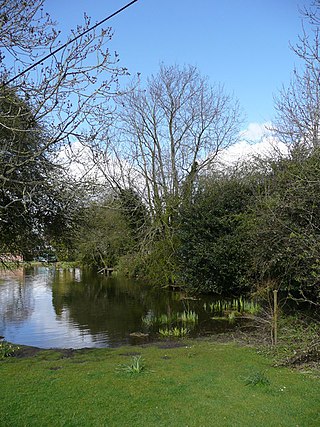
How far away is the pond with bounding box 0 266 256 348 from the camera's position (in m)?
12.5

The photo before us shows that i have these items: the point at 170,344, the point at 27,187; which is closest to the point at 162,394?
the point at 27,187

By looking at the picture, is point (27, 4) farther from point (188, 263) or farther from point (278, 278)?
point (188, 263)

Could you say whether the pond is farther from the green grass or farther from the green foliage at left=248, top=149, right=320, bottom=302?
the green grass

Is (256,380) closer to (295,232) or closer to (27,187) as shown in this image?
(295,232)

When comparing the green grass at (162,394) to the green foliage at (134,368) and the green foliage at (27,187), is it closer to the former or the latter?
the green foliage at (134,368)

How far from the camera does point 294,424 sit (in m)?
4.84

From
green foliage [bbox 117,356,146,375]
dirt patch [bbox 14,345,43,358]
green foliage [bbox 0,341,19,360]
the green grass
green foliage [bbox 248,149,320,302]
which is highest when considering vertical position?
green foliage [bbox 248,149,320,302]

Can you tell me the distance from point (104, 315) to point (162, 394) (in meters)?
10.5

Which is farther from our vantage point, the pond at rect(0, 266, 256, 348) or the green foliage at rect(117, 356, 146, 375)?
the pond at rect(0, 266, 256, 348)

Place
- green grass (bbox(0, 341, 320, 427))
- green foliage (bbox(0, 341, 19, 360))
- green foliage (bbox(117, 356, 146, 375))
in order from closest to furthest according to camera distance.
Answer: green grass (bbox(0, 341, 320, 427)) < green foliage (bbox(117, 356, 146, 375)) < green foliage (bbox(0, 341, 19, 360))

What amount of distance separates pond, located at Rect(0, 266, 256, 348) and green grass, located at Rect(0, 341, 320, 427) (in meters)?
4.42

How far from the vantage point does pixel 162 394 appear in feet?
18.7

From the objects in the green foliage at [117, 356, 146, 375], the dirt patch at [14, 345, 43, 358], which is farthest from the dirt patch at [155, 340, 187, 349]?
the green foliage at [117, 356, 146, 375]

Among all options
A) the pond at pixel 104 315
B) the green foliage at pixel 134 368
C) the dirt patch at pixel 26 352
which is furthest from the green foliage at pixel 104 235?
the dirt patch at pixel 26 352
